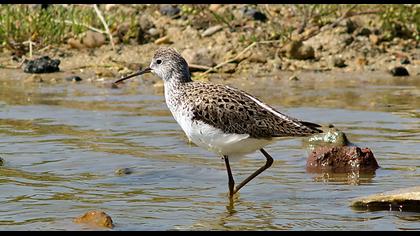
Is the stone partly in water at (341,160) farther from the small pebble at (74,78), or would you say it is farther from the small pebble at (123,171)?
the small pebble at (74,78)

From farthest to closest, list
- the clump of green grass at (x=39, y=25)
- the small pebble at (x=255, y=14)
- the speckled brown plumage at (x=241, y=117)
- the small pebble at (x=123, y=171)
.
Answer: the small pebble at (x=255, y=14)
the clump of green grass at (x=39, y=25)
the small pebble at (x=123, y=171)
the speckled brown plumage at (x=241, y=117)

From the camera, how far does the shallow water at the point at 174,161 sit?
6.93 m

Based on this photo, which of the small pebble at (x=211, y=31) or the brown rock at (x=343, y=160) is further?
the small pebble at (x=211, y=31)

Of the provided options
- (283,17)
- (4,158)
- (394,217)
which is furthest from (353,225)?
(283,17)

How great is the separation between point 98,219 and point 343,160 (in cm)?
250

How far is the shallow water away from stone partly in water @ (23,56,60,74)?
0.82 ft

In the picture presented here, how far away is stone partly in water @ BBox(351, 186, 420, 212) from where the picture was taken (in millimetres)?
6883

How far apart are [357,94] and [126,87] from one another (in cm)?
276

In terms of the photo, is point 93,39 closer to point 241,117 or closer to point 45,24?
point 45,24

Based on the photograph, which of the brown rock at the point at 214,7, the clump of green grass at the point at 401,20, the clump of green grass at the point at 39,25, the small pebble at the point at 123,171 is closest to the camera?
the small pebble at the point at 123,171

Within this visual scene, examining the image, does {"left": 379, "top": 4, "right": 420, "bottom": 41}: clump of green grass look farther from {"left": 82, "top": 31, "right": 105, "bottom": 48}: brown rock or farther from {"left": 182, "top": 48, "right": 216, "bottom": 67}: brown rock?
{"left": 82, "top": 31, "right": 105, "bottom": 48}: brown rock

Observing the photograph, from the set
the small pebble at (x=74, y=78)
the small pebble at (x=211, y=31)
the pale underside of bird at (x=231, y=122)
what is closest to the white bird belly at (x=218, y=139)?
the pale underside of bird at (x=231, y=122)

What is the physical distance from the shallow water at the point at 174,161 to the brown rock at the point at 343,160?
0.12 metres

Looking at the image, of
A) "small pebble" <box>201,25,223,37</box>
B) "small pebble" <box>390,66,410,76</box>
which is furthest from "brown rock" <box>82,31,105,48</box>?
"small pebble" <box>390,66,410,76</box>
